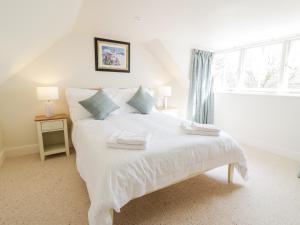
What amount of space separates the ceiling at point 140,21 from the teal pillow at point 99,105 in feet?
3.34

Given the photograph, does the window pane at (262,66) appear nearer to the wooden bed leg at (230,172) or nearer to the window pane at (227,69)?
the window pane at (227,69)

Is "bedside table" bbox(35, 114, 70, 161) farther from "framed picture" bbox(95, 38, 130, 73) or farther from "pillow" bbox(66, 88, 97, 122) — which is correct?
"framed picture" bbox(95, 38, 130, 73)

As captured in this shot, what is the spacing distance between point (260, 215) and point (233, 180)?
0.58 m

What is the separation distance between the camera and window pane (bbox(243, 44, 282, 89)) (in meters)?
3.23

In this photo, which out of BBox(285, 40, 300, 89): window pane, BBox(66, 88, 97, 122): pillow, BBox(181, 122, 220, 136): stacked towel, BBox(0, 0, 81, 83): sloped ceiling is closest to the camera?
BBox(0, 0, 81, 83): sloped ceiling

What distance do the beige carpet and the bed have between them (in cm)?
31

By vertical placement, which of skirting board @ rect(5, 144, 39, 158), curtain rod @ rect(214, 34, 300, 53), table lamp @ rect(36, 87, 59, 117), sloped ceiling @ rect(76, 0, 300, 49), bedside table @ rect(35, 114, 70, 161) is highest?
sloped ceiling @ rect(76, 0, 300, 49)

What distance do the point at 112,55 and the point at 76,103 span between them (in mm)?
1239

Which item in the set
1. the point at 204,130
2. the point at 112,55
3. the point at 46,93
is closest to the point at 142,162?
the point at 204,130

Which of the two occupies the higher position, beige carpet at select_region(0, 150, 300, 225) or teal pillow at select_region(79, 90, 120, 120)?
teal pillow at select_region(79, 90, 120, 120)

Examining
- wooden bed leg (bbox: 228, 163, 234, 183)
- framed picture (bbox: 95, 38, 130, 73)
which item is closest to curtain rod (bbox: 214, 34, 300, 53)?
framed picture (bbox: 95, 38, 130, 73)

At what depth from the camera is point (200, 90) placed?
405cm

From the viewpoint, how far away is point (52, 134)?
289 cm

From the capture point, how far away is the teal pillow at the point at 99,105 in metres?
2.49
